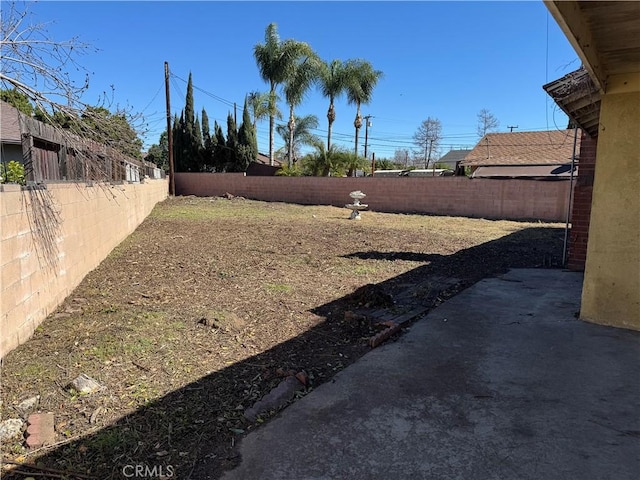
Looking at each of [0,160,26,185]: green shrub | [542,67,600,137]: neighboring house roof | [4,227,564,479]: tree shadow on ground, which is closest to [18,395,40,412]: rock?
[4,227,564,479]: tree shadow on ground

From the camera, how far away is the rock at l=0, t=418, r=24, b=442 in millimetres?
2648

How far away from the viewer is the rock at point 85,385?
3141 mm

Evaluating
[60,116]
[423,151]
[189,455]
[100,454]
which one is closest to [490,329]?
[189,455]

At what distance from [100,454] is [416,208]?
62.4 feet

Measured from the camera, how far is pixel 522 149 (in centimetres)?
2658

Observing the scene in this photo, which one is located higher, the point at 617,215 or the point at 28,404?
the point at 617,215

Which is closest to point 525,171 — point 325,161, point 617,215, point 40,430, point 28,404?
point 325,161

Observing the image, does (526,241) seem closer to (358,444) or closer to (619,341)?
(619,341)

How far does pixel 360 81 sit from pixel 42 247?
98.9ft

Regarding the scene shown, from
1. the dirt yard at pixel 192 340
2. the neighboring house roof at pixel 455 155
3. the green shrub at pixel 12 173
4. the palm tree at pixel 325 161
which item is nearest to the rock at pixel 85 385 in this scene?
the dirt yard at pixel 192 340

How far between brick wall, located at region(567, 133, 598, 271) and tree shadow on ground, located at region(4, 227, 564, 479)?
4500mm

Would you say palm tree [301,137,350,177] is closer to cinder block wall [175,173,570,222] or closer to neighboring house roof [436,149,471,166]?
cinder block wall [175,173,570,222]

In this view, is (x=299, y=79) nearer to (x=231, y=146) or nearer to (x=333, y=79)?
(x=333, y=79)

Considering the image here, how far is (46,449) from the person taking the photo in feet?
8.36
